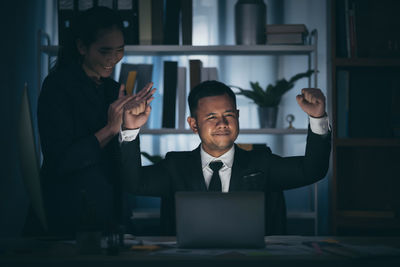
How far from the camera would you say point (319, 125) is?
5.39ft

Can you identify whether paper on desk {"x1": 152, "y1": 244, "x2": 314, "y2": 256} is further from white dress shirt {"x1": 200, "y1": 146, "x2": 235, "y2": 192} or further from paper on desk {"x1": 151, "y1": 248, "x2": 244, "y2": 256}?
white dress shirt {"x1": 200, "y1": 146, "x2": 235, "y2": 192}

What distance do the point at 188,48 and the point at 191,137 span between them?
1.90 feet

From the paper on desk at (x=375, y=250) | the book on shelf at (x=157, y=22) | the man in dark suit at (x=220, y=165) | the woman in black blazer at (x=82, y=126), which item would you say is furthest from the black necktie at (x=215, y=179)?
the book on shelf at (x=157, y=22)

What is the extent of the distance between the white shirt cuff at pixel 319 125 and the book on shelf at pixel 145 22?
1254 mm

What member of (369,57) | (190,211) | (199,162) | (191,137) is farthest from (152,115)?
(190,211)

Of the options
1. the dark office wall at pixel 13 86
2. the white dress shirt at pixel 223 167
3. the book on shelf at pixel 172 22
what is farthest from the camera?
the book on shelf at pixel 172 22

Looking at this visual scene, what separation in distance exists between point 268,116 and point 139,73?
78cm

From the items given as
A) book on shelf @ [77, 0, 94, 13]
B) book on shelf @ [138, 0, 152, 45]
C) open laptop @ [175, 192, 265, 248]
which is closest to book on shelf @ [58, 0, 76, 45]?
book on shelf @ [77, 0, 94, 13]

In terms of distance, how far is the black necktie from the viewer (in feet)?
5.62

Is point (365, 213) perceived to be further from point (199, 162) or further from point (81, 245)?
point (81, 245)

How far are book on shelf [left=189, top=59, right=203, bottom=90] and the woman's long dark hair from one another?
68 centimetres

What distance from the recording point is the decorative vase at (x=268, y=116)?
101 inches

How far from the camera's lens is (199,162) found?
178 centimetres

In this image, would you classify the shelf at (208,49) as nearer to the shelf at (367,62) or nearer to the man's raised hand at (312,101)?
the shelf at (367,62)
